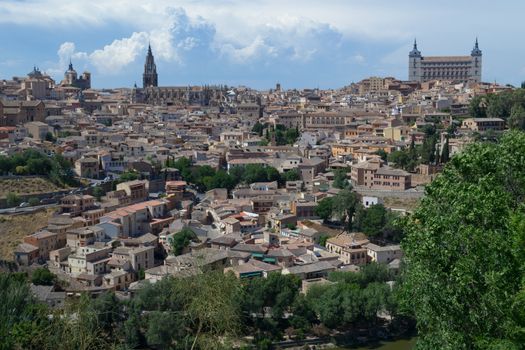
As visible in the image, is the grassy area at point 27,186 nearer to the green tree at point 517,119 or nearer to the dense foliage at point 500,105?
the green tree at point 517,119

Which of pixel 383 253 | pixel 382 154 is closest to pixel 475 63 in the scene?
pixel 382 154

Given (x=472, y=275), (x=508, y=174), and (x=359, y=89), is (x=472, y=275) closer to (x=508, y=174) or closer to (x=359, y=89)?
(x=508, y=174)

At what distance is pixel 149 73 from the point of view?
44.6 meters

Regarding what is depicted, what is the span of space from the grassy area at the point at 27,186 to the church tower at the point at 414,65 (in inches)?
1198

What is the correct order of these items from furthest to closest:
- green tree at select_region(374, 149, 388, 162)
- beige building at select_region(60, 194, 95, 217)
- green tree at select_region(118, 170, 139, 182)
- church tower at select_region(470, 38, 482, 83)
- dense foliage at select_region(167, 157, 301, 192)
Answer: church tower at select_region(470, 38, 482, 83) → green tree at select_region(374, 149, 388, 162) → dense foliage at select_region(167, 157, 301, 192) → green tree at select_region(118, 170, 139, 182) → beige building at select_region(60, 194, 95, 217)

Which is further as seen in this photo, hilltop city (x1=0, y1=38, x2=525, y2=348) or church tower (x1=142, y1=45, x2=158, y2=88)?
church tower (x1=142, y1=45, x2=158, y2=88)

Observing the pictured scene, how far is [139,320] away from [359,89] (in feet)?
111

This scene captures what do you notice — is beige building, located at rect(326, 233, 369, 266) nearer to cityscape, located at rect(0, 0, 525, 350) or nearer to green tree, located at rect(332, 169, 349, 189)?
cityscape, located at rect(0, 0, 525, 350)

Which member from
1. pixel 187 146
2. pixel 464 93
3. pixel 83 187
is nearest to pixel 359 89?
pixel 464 93

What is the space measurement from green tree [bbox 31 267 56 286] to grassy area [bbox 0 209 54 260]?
4.69 ft

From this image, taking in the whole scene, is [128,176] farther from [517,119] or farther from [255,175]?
[517,119]

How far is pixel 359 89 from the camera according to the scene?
4281 centimetres

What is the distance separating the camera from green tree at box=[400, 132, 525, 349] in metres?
4.17

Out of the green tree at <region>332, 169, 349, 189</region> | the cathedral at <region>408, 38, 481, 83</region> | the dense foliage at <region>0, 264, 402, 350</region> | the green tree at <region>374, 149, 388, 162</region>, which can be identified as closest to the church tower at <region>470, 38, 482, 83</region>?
the cathedral at <region>408, 38, 481, 83</region>
